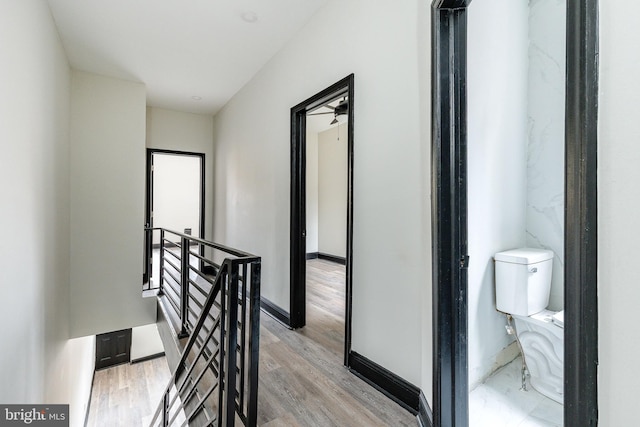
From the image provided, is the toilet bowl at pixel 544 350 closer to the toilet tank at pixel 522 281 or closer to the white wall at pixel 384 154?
the toilet tank at pixel 522 281

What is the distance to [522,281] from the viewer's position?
1.79 m

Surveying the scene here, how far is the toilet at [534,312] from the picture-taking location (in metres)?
1.72

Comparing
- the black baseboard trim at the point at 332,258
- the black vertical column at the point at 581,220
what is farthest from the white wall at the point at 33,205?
the black baseboard trim at the point at 332,258

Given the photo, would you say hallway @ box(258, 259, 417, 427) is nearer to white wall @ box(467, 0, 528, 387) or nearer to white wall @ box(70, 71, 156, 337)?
white wall @ box(467, 0, 528, 387)

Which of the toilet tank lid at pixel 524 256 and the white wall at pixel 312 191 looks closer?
the toilet tank lid at pixel 524 256

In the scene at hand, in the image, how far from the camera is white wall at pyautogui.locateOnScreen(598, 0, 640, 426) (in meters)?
0.55

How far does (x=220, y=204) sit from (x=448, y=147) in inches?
172

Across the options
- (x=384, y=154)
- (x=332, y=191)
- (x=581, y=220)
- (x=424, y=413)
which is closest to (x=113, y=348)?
(x=332, y=191)

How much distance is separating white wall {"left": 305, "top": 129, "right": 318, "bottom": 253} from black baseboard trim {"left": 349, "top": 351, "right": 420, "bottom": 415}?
15.6 ft

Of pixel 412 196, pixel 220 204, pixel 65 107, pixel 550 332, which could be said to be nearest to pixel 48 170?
pixel 65 107

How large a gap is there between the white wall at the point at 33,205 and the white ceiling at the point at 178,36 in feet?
0.80

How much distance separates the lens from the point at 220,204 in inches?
201

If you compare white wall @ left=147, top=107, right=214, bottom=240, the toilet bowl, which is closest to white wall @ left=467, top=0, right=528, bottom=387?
the toilet bowl

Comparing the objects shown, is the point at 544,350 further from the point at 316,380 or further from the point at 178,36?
the point at 178,36
